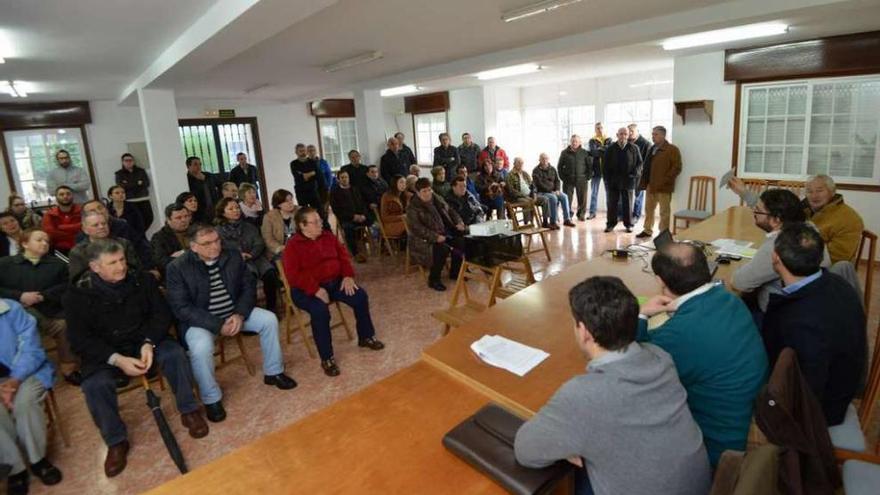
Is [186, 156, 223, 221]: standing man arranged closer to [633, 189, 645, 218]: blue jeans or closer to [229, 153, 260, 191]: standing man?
[229, 153, 260, 191]: standing man

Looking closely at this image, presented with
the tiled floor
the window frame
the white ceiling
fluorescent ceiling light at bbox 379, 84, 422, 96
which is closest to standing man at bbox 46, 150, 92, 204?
the window frame

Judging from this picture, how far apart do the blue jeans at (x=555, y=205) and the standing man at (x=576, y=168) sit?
1.68 feet

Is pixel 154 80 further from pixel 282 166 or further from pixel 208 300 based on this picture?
pixel 282 166

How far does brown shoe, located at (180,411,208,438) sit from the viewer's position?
271 centimetres

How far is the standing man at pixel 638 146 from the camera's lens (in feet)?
23.2

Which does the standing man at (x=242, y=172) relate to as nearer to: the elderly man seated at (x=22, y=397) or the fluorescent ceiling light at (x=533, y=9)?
the fluorescent ceiling light at (x=533, y=9)

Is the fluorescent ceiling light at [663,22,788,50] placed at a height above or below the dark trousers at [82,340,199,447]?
above

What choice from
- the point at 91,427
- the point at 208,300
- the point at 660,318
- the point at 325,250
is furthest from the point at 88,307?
the point at 660,318

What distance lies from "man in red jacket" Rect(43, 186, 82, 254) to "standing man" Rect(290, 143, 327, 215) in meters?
3.58

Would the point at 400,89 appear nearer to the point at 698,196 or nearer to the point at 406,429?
the point at 698,196

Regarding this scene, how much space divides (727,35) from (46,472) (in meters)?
→ 6.41

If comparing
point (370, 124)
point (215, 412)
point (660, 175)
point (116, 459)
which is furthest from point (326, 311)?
point (370, 124)

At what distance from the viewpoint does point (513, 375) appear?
5.88 ft

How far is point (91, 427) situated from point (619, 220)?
7321mm
